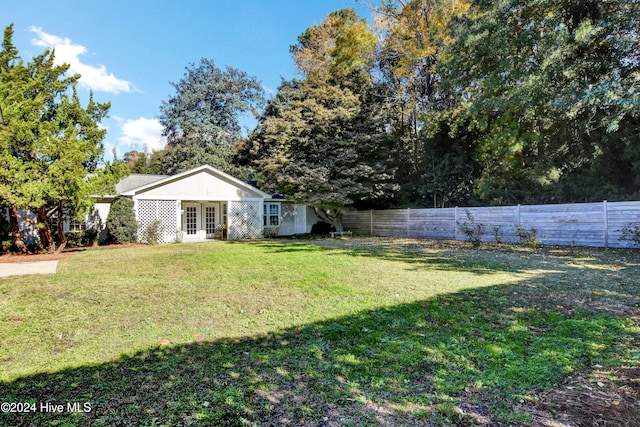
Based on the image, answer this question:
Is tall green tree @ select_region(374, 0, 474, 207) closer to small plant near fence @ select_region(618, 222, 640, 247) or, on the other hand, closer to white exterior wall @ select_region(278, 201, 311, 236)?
white exterior wall @ select_region(278, 201, 311, 236)

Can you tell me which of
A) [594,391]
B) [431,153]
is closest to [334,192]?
[431,153]

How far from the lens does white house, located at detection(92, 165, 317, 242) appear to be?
626 inches

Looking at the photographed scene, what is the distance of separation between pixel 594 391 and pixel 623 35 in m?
14.1

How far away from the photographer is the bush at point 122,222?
48.9ft

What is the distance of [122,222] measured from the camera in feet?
49.2

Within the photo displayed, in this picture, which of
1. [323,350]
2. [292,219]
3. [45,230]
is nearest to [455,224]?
[292,219]

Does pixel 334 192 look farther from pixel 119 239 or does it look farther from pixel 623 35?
pixel 623 35

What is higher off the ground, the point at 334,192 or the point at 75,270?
the point at 334,192

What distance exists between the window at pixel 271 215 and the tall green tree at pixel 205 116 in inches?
484

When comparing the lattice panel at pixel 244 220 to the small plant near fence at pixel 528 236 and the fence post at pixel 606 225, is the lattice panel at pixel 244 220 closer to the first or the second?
the small plant near fence at pixel 528 236

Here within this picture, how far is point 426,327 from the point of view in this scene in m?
4.19

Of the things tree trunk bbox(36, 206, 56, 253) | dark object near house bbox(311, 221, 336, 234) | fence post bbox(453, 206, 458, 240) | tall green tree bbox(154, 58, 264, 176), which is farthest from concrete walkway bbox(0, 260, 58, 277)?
tall green tree bbox(154, 58, 264, 176)

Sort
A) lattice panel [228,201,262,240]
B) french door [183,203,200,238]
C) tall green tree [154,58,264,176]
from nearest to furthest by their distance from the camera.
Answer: lattice panel [228,201,262,240], french door [183,203,200,238], tall green tree [154,58,264,176]

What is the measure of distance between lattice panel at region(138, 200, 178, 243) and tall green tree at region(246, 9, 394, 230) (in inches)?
196
